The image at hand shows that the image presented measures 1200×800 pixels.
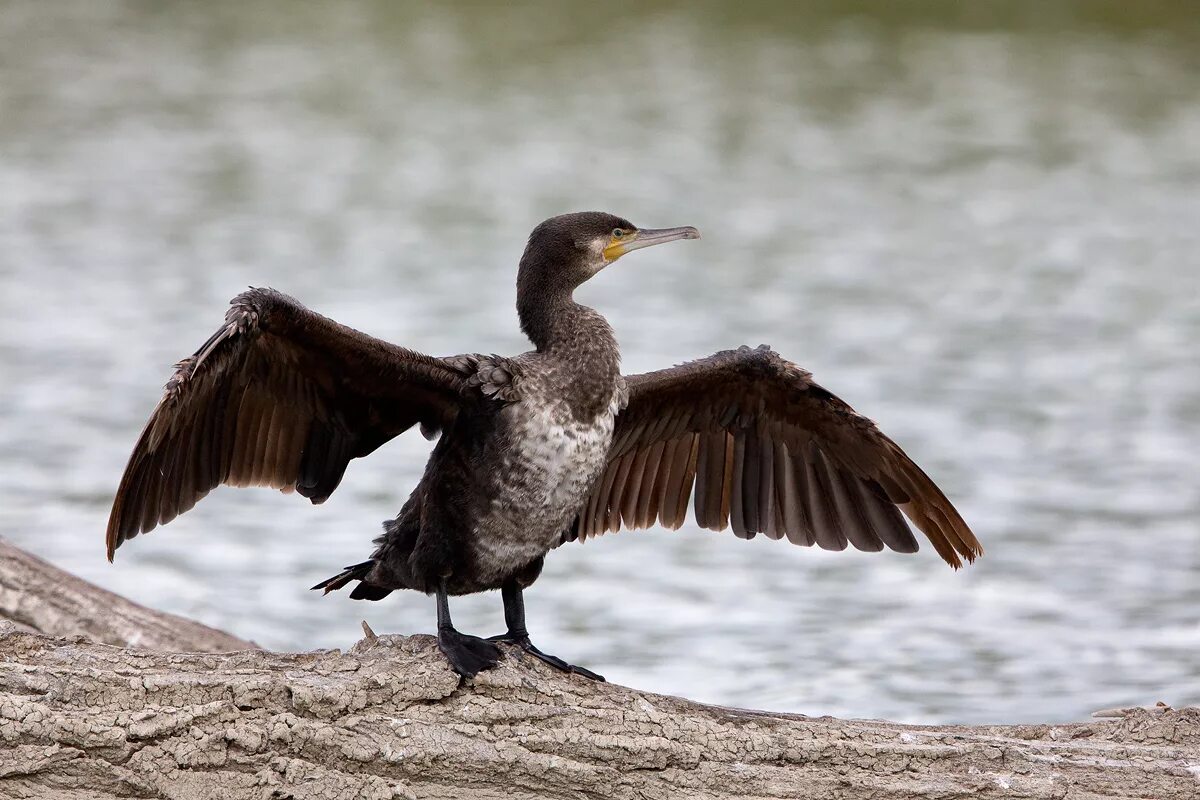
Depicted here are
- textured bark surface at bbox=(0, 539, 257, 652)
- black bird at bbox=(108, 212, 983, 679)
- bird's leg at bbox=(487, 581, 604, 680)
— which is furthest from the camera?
textured bark surface at bbox=(0, 539, 257, 652)

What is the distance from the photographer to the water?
8305 mm

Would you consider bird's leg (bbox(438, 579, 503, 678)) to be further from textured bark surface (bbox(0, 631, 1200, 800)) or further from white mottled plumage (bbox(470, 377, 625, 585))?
white mottled plumage (bbox(470, 377, 625, 585))

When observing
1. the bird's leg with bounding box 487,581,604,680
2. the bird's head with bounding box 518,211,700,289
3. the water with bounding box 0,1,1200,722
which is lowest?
the bird's leg with bounding box 487,581,604,680

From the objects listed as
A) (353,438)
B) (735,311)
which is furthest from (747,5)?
(353,438)

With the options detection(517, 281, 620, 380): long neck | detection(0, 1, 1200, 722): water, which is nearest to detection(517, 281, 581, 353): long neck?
detection(517, 281, 620, 380): long neck

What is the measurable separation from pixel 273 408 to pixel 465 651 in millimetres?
928

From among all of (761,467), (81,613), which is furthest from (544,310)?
(81,613)

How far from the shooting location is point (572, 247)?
536 centimetres

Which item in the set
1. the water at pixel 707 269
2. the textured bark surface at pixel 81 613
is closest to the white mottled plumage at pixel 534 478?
the textured bark surface at pixel 81 613

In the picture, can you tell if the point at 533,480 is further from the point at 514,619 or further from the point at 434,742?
the point at 434,742

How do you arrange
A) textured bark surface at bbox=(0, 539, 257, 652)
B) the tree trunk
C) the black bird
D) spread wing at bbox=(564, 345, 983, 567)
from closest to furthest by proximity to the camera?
the tree trunk → the black bird → spread wing at bbox=(564, 345, 983, 567) → textured bark surface at bbox=(0, 539, 257, 652)

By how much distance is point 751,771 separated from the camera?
464 cm

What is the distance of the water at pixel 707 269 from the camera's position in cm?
830

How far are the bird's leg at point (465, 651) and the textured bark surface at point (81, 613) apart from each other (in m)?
1.55
